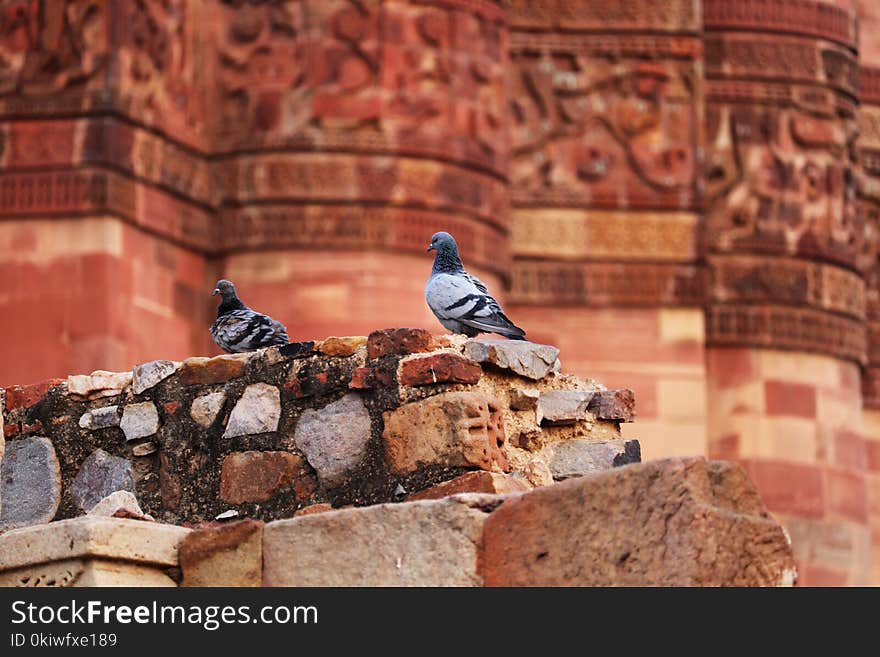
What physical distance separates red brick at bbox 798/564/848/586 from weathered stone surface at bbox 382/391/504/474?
36.3ft

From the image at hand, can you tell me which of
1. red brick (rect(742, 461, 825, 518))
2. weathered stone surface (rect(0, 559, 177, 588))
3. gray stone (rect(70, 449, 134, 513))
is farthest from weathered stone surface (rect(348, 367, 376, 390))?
red brick (rect(742, 461, 825, 518))

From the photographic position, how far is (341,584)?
7.26 meters

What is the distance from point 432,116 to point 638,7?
2824 mm

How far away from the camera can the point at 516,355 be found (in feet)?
27.2

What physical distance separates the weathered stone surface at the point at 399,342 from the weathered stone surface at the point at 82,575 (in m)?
1.13

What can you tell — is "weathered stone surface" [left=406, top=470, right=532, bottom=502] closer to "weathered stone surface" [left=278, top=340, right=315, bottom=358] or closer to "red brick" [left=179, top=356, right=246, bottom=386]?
"weathered stone surface" [left=278, top=340, right=315, bottom=358]

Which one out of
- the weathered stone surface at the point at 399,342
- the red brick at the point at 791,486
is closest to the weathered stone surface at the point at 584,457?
the weathered stone surface at the point at 399,342

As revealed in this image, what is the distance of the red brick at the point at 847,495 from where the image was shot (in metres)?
19.3

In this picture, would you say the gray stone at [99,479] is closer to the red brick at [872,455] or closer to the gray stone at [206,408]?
the gray stone at [206,408]

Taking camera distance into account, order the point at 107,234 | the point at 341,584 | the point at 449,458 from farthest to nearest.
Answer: the point at 107,234, the point at 449,458, the point at 341,584

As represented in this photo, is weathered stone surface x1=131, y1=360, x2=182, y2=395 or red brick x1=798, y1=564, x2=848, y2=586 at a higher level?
red brick x1=798, y1=564, x2=848, y2=586

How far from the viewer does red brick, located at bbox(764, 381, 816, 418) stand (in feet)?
63.2

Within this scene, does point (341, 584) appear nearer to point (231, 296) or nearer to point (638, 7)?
point (231, 296)
